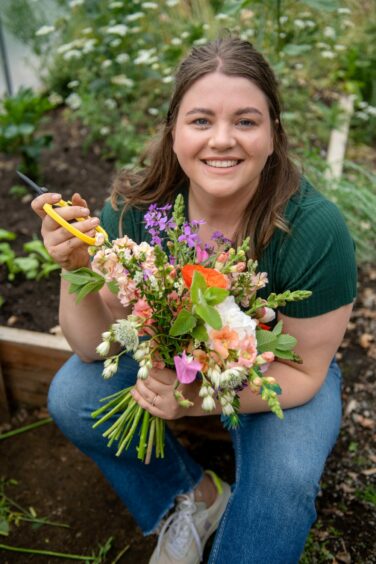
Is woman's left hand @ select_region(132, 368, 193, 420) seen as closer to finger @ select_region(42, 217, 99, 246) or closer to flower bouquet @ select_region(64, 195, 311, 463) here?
flower bouquet @ select_region(64, 195, 311, 463)

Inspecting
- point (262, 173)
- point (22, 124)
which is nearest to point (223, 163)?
point (262, 173)

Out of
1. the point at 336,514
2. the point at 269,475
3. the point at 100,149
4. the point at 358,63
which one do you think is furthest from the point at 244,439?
the point at 358,63

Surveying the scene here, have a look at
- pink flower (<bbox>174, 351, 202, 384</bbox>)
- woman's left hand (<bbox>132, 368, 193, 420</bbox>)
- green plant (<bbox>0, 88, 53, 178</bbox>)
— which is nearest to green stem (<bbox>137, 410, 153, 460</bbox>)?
Answer: woman's left hand (<bbox>132, 368, 193, 420</bbox>)

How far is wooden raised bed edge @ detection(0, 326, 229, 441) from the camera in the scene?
7.06ft

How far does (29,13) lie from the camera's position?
4.79 meters

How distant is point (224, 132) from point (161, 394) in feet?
2.14

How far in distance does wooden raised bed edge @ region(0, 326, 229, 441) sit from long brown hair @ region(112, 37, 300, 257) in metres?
0.70

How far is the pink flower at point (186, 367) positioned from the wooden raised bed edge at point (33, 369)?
3.07 feet

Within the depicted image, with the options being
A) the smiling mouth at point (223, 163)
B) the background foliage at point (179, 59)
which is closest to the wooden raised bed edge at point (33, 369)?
the smiling mouth at point (223, 163)

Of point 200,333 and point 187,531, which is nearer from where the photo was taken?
point 200,333

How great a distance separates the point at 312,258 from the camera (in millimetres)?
1525

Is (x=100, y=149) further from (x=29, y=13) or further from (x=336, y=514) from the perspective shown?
(x=336, y=514)

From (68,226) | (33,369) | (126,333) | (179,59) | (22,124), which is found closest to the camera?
(126,333)

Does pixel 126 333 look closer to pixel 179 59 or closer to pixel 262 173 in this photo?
pixel 262 173
